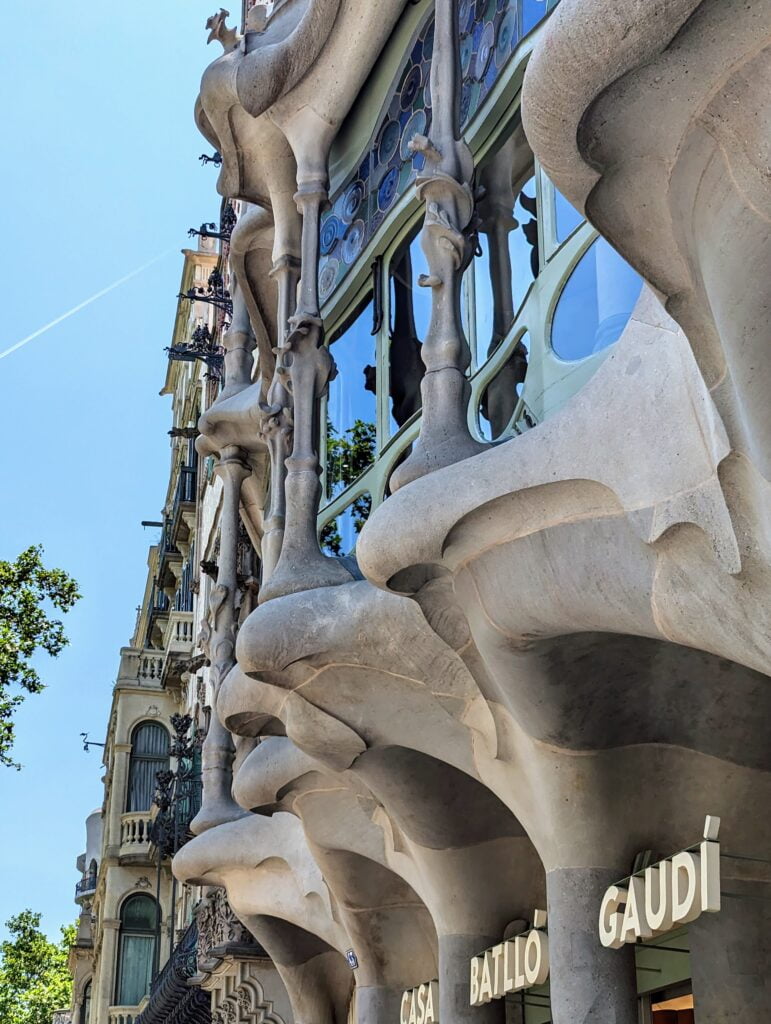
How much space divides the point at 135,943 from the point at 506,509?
32.8 metres

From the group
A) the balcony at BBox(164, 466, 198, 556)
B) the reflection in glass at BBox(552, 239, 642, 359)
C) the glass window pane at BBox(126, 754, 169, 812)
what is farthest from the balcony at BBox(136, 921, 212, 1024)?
the reflection in glass at BBox(552, 239, 642, 359)

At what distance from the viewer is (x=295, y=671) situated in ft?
39.1

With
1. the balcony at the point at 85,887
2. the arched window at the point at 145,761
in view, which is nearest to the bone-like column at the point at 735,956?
the arched window at the point at 145,761

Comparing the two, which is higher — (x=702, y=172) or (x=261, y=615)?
(x=261, y=615)

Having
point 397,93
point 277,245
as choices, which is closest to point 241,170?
point 277,245

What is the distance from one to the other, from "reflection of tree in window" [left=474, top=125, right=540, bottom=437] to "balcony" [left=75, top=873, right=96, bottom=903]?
4783 centimetres

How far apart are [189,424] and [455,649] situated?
3123cm

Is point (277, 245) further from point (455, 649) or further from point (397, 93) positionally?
point (455, 649)

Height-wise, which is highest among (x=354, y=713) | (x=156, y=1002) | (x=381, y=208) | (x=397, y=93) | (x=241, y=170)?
(x=241, y=170)

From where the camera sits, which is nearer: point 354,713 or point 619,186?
point 619,186

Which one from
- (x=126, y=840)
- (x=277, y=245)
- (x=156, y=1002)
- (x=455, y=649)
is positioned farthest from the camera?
(x=126, y=840)

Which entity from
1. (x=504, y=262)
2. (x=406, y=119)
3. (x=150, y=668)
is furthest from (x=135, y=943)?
(x=504, y=262)

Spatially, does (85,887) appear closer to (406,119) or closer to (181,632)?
(181,632)

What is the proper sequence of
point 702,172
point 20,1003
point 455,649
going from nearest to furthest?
point 702,172 → point 455,649 → point 20,1003
